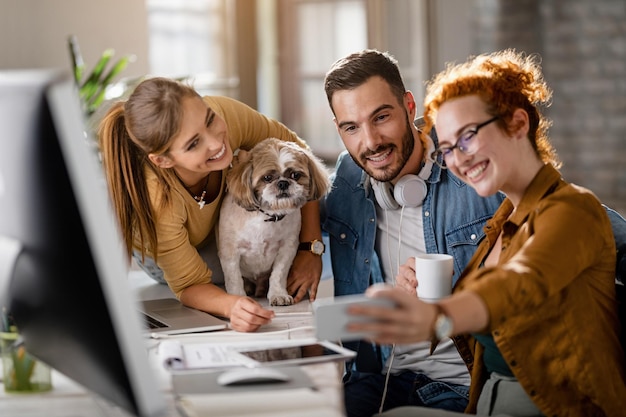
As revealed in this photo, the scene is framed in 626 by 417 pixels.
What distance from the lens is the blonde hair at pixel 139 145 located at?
1.78m

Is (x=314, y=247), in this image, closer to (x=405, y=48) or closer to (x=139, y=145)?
(x=139, y=145)

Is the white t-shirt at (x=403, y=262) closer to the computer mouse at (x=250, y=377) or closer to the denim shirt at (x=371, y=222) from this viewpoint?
the denim shirt at (x=371, y=222)

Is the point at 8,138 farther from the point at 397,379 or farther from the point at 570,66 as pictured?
the point at 570,66

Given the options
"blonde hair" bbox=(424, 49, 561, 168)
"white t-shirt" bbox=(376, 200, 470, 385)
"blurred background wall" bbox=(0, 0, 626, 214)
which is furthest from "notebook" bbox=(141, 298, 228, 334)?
"blurred background wall" bbox=(0, 0, 626, 214)

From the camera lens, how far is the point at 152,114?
1774mm

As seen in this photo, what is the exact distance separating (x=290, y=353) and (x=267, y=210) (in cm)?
64

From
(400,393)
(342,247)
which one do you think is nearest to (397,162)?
(342,247)

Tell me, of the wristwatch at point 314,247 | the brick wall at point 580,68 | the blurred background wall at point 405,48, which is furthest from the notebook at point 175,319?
the brick wall at point 580,68

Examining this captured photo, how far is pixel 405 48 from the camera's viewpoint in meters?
5.53

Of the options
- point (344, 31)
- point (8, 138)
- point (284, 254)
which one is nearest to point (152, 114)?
point (284, 254)

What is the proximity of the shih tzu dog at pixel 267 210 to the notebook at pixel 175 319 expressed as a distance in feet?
0.57

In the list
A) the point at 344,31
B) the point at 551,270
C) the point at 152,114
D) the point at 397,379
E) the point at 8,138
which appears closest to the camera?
the point at 8,138

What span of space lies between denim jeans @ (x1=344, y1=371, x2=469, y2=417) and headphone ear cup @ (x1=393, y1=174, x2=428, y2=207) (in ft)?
1.31

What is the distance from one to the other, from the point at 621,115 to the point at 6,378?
5001 millimetres
